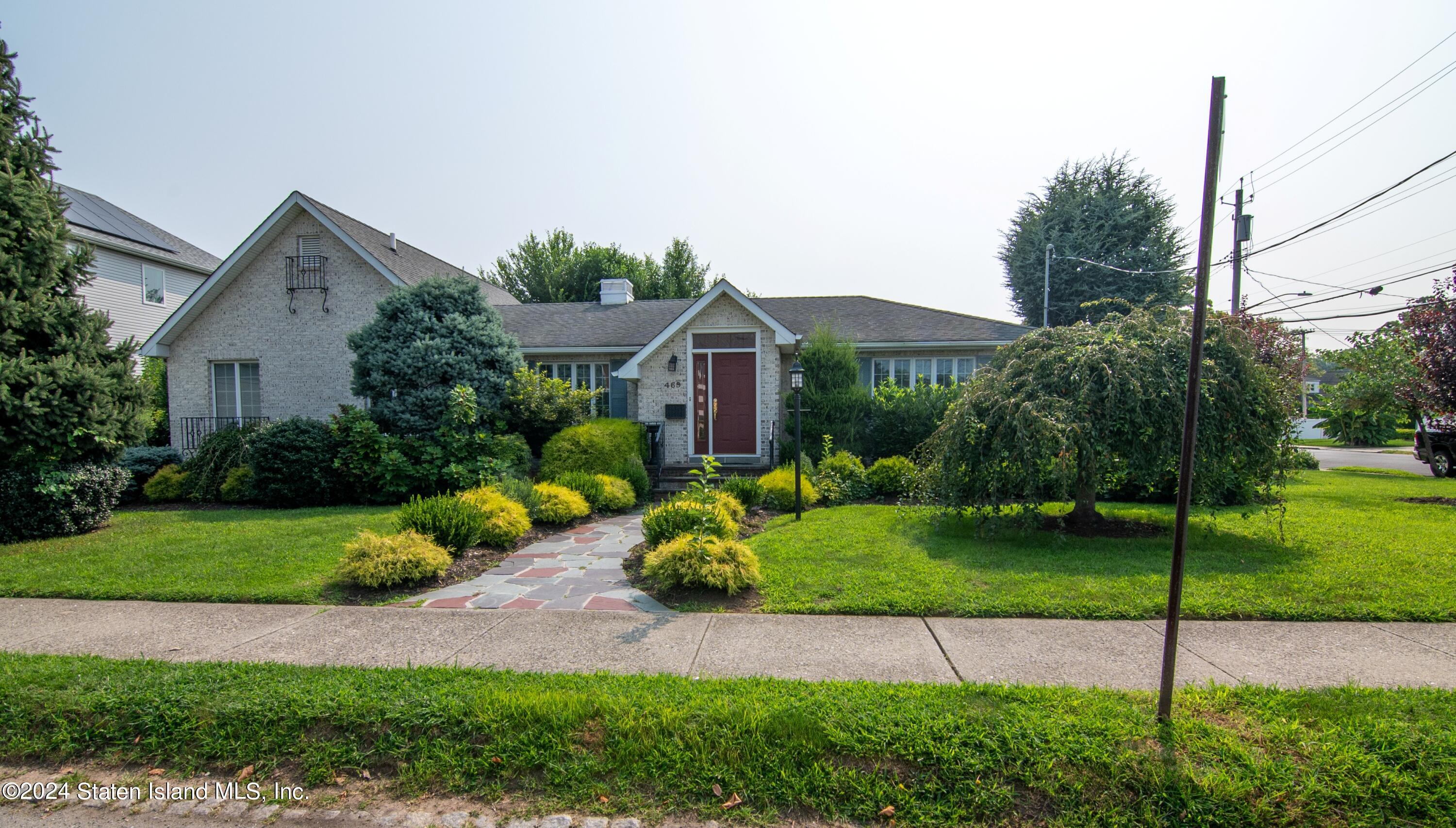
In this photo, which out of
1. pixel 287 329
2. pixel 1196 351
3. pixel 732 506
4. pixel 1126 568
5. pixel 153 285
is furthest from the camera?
pixel 153 285

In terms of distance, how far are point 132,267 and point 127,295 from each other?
903mm

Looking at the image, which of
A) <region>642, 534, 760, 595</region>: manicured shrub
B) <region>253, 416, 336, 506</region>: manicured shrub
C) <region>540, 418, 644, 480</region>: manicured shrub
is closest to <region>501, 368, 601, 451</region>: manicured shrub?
<region>540, 418, 644, 480</region>: manicured shrub

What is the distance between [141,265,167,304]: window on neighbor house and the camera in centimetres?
2020

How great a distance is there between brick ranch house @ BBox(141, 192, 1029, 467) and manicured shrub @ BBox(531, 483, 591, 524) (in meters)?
4.14

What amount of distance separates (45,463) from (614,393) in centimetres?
937

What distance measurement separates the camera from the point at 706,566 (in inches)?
227

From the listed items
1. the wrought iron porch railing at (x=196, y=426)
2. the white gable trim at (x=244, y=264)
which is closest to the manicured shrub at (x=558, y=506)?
the white gable trim at (x=244, y=264)

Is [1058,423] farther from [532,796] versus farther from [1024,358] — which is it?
[532,796]

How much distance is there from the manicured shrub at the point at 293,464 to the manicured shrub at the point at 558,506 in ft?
14.1

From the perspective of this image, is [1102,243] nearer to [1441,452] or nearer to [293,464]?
[1441,452]

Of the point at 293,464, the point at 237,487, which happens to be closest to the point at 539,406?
the point at 293,464

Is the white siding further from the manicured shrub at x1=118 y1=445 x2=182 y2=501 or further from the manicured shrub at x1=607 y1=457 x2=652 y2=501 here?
the manicured shrub at x1=607 y1=457 x2=652 y2=501

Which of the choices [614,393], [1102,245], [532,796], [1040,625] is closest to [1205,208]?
[1040,625]

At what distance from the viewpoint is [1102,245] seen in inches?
1139
